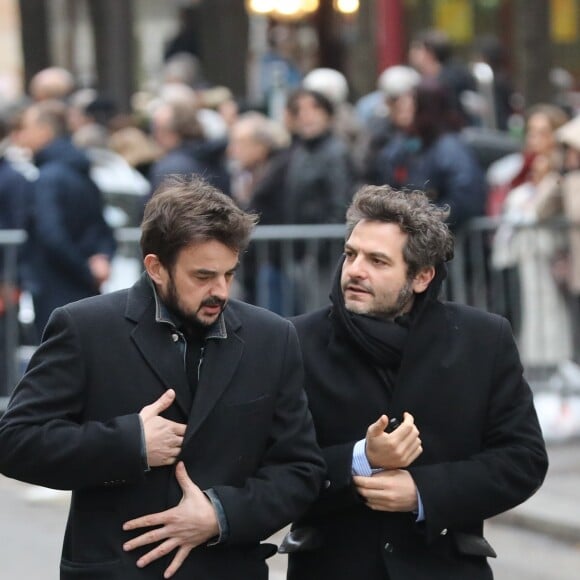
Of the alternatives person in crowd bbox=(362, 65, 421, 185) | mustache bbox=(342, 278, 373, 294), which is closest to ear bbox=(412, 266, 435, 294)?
mustache bbox=(342, 278, 373, 294)

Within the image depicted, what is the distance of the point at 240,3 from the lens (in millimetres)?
22219

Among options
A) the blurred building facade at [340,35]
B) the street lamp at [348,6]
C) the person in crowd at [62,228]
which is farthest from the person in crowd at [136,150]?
the street lamp at [348,6]

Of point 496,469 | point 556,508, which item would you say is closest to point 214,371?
point 496,469

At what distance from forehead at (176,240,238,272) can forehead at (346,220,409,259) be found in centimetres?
54

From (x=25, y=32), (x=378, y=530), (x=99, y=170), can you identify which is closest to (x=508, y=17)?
(x=25, y=32)

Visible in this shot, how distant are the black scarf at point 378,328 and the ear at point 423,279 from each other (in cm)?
1

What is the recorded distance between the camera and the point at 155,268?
13.1ft

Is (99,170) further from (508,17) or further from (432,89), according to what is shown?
(508,17)

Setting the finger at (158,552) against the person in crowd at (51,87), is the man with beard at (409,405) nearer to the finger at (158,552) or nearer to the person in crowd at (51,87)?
the finger at (158,552)

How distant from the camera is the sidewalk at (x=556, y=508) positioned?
8.17m

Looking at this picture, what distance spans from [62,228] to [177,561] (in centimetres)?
571

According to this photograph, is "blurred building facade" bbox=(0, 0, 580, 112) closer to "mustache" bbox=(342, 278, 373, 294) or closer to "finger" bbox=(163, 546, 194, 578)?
"mustache" bbox=(342, 278, 373, 294)

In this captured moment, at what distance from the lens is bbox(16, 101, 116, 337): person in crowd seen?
945 cm

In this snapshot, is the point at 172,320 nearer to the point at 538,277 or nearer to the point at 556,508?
the point at 556,508
